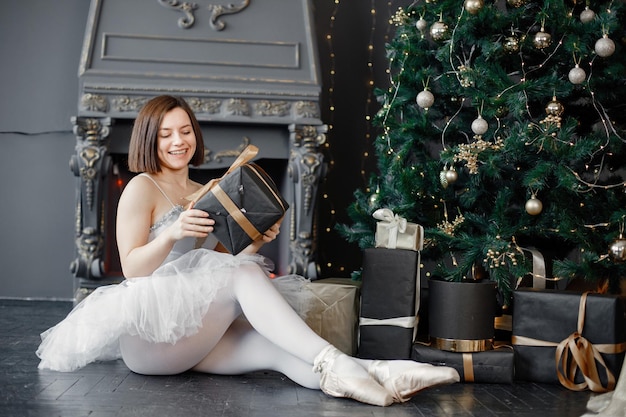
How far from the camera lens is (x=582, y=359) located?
7.07 feet

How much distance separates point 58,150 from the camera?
3.93m

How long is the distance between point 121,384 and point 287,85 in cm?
186

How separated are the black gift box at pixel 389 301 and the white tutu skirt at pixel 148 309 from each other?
0.45 meters

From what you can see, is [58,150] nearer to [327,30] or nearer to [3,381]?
[327,30]

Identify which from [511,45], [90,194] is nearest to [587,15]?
[511,45]

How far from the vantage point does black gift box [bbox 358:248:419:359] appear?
2.29 metres

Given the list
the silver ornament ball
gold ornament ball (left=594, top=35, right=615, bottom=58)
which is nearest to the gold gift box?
the silver ornament ball

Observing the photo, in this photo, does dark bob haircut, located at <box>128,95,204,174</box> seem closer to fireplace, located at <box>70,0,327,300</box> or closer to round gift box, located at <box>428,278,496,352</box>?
round gift box, located at <box>428,278,496,352</box>

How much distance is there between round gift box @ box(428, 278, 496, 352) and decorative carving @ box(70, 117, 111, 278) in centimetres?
179

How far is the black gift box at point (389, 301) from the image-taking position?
2.29 meters

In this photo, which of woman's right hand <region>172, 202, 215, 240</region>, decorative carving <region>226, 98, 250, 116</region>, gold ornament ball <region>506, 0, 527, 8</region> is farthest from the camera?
decorative carving <region>226, 98, 250, 116</region>

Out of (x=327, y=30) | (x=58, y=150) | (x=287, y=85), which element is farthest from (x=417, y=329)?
(x=58, y=150)

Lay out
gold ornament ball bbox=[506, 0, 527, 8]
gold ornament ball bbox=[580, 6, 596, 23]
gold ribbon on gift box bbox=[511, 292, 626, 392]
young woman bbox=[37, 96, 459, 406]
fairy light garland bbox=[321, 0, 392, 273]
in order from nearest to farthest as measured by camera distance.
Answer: young woman bbox=[37, 96, 459, 406] < gold ribbon on gift box bbox=[511, 292, 626, 392] < gold ornament ball bbox=[580, 6, 596, 23] < gold ornament ball bbox=[506, 0, 527, 8] < fairy light garland bbox=[321, 0, 392, 273]

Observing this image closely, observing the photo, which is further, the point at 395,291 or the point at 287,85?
the point at 287,85
